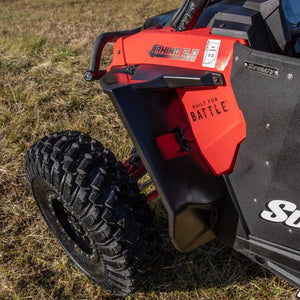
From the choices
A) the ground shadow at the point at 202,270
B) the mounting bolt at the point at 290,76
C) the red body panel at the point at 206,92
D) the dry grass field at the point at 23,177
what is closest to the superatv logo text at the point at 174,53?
the red body panel at the point at 206,92

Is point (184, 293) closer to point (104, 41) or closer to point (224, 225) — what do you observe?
point (224, 225)

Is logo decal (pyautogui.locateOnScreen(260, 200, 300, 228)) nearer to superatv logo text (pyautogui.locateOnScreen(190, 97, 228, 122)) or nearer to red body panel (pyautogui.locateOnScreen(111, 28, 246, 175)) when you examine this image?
red body panel (pyautogui.locateOnScreen(111, 28, 246, 175))

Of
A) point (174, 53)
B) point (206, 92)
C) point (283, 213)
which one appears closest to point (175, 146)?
point (206, 92)

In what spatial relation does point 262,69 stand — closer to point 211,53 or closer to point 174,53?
point 211,53

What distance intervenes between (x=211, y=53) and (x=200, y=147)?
390 mm

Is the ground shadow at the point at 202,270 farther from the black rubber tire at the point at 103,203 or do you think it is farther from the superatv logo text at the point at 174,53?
the superatv logo text at the point at 174,53

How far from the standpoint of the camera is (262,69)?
135 cm

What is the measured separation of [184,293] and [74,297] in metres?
0.57

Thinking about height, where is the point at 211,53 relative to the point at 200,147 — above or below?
above

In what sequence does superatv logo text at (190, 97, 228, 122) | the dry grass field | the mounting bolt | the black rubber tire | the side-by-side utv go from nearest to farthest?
the mounting bolt, the side-by-side utv, superatv logo text at (190, 97, 228, 122), the black rubber tire, the dry grass field

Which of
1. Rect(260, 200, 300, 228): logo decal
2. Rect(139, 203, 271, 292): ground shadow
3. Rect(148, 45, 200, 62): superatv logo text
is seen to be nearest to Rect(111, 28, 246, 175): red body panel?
Rect(148, 45, 200, 62): superatv logo text

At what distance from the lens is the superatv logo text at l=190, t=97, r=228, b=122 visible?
1.54 meters

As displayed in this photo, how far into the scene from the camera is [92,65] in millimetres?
2166

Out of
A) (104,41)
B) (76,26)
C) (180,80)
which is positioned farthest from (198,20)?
(76,26)
